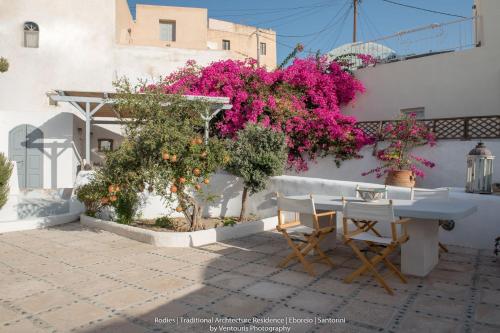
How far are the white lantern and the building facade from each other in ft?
37.3

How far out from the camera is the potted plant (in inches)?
373

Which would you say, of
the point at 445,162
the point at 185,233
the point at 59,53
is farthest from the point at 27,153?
the point at 445,162

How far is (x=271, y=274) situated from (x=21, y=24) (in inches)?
591

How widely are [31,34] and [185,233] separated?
12845 mm

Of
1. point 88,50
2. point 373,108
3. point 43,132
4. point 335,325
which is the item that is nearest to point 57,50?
point 88,50

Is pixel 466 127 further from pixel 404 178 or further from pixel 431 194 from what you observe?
pixel 431 194

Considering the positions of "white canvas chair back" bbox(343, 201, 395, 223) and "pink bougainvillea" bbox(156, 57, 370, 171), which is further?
"pink bougainvillea" bbox(156, 57, 370, 171)

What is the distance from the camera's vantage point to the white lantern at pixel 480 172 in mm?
6457

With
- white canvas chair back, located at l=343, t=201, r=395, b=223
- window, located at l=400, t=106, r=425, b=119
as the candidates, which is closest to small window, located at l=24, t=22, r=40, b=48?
window, located at l=400, t=106, r=425, b=119

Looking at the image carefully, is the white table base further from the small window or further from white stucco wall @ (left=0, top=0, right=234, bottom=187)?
the small window

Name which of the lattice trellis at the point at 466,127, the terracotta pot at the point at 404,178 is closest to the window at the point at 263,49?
the lattice trellis at the point at 466,127

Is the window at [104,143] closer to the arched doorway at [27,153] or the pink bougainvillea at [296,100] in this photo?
the arched doorway at [27,153]

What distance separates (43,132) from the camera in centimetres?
1288

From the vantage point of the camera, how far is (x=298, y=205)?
198 inches
